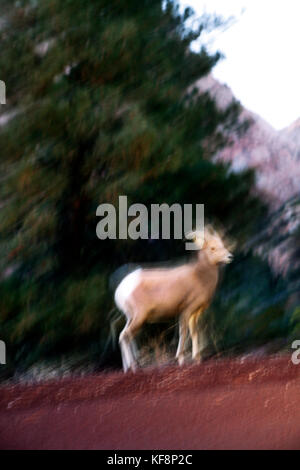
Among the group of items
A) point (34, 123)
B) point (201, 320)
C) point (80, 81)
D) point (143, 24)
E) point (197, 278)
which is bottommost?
point (201, 320)

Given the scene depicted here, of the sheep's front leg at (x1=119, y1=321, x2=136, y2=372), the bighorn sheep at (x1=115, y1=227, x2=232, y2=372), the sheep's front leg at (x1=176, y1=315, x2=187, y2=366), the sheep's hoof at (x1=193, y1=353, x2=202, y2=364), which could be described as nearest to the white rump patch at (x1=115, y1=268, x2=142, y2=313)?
the bighorn sheep at (x1=115, y1=227, x2=232, y2=372)

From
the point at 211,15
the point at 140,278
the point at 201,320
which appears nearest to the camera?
the point at 140,278

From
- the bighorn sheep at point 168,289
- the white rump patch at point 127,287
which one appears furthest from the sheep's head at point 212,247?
the white rump patch at point 127,287

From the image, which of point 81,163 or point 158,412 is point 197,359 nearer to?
point 158,412

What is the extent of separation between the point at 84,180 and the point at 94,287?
0.83m

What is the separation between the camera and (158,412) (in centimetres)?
363

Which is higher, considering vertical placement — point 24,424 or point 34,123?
point 34,123

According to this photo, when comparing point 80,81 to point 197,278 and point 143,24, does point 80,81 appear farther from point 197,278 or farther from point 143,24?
point 197,278

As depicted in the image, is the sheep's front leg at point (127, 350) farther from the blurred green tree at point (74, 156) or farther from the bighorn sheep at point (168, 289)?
the blurred green tree at point (74, 156)

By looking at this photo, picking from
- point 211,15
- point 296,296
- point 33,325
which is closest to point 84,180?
point 33,325

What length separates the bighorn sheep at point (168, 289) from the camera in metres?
4.51

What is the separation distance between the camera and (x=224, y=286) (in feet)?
19.3

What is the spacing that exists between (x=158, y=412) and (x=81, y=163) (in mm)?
2351

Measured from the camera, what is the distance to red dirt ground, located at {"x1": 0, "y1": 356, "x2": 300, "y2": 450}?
11.4 ft
